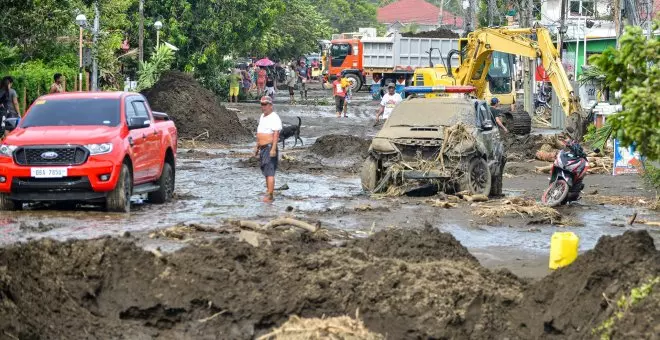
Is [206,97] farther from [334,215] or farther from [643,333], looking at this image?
[643,333]

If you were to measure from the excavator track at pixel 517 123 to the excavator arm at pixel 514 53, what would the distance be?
119cm

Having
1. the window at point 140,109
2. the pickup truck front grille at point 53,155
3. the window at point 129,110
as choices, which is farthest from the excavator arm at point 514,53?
the pickup truck front grille at point 53,155

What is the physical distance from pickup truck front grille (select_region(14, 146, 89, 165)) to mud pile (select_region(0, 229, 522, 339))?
17.7 feet

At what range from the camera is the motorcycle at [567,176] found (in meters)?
18.4

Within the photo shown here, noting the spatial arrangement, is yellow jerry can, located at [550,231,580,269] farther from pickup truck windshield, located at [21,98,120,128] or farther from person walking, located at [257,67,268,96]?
person walking, located at [257,67,268,96]

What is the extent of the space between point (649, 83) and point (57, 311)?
5.01 metres

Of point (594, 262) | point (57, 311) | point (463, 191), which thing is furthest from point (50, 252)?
point (463, 191)

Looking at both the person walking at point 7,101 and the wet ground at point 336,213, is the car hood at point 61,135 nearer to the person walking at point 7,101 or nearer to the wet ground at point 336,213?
the wet ground at point 336,213

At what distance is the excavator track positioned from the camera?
3421 cm

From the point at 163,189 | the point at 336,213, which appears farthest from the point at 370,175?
the point at 163,189

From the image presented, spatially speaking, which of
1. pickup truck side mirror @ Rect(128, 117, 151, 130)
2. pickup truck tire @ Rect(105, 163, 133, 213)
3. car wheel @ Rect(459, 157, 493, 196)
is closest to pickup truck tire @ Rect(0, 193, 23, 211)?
pickup truck tire @ Rect(105, 163, 133, 213)

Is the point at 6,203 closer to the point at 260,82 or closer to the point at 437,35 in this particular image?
the point at 260,82

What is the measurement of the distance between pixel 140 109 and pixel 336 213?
142 inches

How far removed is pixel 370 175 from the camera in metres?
19.6
